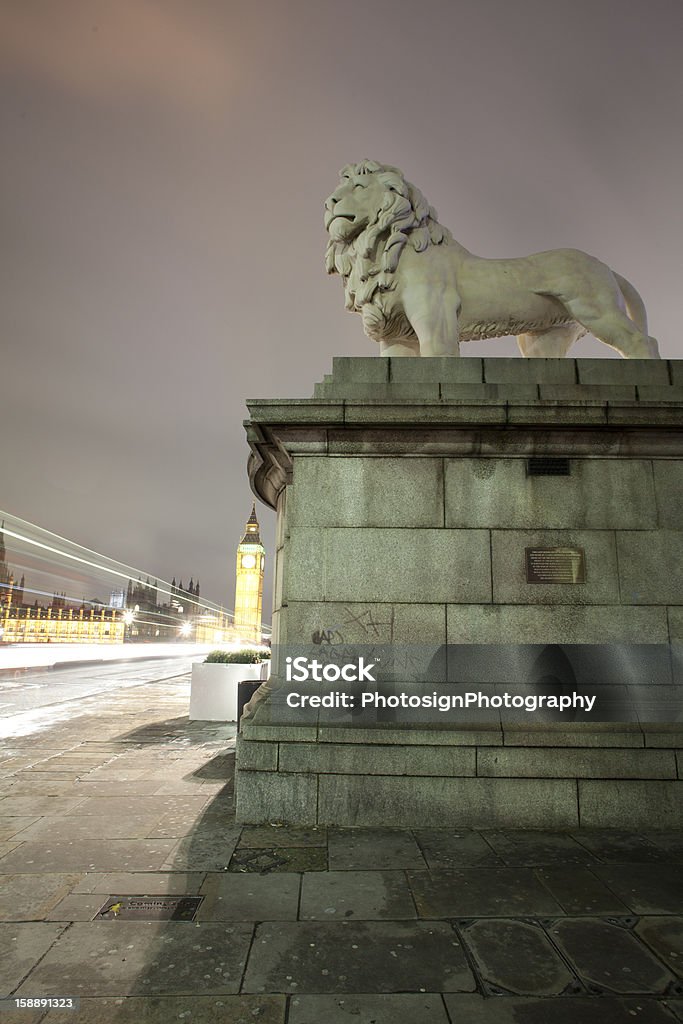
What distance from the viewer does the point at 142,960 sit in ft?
11.0

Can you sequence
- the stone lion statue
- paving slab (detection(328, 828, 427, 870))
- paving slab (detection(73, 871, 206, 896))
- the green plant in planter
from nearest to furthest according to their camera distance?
paving slab (detection(73, 871, 206, 896)), paving slab (detection(328, 828, 427, 870)), the stone lion statue, the green plant in planter

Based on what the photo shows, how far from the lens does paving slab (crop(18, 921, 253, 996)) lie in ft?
10.2

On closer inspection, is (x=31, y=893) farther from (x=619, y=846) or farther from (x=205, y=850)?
(x=619, y=846)

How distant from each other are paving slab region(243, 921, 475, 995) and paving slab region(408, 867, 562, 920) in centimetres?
27

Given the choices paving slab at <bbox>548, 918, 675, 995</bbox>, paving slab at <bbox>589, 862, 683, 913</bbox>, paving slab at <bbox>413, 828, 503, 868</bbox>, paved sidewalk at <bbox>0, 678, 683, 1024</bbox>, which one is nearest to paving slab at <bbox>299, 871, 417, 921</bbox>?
paved sidewalk at <bbox>0, 678, 683, 1024</bbox>

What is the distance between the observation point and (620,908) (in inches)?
157

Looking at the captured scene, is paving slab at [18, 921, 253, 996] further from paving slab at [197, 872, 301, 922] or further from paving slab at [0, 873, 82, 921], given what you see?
paving slab at [0, 873, 82, 921]

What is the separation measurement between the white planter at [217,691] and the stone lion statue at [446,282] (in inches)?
290

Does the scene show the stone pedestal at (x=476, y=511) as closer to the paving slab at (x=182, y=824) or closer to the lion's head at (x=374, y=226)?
the paving slab at (x=182, y=824)

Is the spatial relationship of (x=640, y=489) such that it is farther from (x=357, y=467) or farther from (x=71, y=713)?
(x=71, y=713)

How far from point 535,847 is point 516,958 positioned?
183cm

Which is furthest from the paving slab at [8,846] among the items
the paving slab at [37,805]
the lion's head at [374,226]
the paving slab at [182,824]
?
the lion's head at [374,226]

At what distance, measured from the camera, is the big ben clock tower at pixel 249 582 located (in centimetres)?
13750

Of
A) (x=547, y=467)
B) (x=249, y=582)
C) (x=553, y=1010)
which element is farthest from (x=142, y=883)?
(x=249, y=582)
